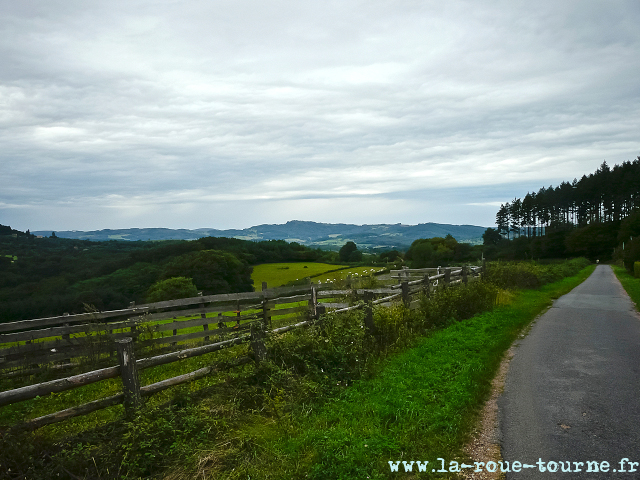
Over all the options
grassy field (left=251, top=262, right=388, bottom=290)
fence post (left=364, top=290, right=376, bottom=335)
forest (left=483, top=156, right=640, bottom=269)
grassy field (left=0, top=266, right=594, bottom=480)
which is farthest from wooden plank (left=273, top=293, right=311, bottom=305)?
forest (left=483, top=156, right=640, bottom=269)

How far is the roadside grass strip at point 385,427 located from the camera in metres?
4.34

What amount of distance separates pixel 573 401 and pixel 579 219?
118m

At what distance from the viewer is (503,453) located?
456 cm

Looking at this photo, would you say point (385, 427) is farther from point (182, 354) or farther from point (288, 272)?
point (288, 272)

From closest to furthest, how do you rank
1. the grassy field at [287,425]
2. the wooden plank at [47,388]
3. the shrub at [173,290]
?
the wooden plank at [47,388] → the grassy field at [287,425] → the shrub at [173,290]

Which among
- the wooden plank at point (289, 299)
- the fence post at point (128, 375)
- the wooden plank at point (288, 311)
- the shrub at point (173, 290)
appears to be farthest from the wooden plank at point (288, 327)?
the shrub at point (173, 290)

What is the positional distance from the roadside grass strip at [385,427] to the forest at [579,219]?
6898 cm

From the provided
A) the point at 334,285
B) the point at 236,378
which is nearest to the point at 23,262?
the point at 334,285

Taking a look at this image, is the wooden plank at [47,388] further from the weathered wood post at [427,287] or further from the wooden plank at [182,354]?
the weathered wood post at [427,287]

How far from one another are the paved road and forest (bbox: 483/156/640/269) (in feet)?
212

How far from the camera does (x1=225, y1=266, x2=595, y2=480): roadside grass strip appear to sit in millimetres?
4336

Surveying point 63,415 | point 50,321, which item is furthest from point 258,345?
point 50,321

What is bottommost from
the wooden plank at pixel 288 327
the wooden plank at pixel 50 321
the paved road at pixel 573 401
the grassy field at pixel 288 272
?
the grassy field at pixel 288 272

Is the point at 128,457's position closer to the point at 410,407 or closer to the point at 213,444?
the point at 213,444
